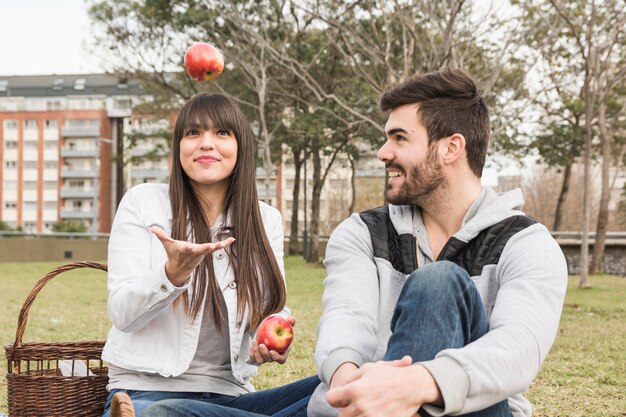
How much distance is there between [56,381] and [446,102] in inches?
75.3

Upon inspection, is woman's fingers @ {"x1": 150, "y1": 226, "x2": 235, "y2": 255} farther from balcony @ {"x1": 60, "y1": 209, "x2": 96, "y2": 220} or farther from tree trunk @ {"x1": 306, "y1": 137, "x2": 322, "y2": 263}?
balcony @ {"x1": 60, "y1": 209, "x2": 96, "y2": 220}

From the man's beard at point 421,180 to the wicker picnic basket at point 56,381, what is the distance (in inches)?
53.7

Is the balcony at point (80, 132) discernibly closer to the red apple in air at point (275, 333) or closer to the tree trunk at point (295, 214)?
the tree trunk at point (295, 214)

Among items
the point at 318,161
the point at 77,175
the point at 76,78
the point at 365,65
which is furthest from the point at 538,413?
the point at 76,78

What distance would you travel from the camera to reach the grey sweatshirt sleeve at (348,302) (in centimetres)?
256

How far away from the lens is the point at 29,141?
86.5m

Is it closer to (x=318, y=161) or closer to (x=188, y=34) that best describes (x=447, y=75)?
(x=188, y=34)

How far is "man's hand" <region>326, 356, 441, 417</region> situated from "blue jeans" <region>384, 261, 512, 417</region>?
0.10 metres

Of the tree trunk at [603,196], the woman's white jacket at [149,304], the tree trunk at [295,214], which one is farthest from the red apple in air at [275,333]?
the tree trunk at [295,214]

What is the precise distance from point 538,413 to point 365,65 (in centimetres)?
1831

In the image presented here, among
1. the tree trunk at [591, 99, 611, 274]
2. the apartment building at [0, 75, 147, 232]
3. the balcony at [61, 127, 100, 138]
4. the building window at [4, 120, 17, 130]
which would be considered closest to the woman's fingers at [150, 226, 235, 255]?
the tree trunk at [591, 99, 611, 274]

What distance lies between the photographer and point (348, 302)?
2.73 meters

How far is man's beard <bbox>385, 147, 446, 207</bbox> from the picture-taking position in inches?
114

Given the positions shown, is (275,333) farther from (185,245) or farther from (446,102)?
(446,102)
